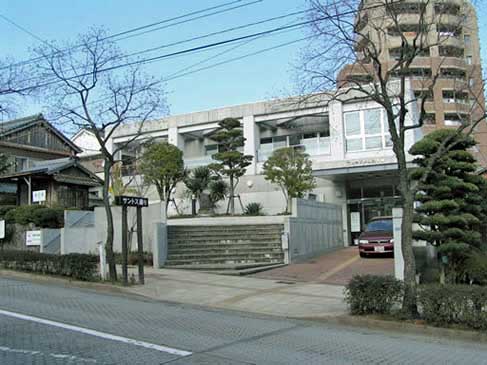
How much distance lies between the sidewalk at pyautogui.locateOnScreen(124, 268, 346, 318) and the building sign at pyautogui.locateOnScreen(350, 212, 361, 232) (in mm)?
13412

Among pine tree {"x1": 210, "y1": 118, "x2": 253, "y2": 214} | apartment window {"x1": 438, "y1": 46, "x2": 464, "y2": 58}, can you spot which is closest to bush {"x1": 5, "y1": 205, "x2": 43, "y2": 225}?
pine tree {"x1": 210, "y1": 118, "x2": 253, "y2": 214}

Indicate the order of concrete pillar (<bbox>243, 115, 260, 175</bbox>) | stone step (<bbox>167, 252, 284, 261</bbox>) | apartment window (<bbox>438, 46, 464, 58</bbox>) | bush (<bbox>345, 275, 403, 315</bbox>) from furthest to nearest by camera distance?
1. concrete pillar (<bbox>243, 115, 260, 175</bbox>)
2. stone step (<bbox>167, 252, 284, 261</bbox>)
3. apartment window (<bbox>438, 46, 464, 58</bbox>)
4. bush (<bbox>345, 275, 403, 315</bbox>)

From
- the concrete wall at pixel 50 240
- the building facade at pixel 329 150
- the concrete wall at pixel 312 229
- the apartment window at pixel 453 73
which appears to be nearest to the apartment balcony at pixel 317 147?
the building facade at pixel 329 150

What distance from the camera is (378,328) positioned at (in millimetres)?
8695

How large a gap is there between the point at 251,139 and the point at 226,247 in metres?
12.3

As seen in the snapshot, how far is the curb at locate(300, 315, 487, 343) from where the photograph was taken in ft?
25.8

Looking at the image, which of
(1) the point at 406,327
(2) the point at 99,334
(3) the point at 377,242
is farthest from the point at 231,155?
(2) the point at 99,334

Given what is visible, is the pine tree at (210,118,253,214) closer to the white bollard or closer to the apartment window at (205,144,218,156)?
the apartment window at (205,144,218,156)

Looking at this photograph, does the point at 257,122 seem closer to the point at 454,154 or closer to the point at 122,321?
the point at 454,154

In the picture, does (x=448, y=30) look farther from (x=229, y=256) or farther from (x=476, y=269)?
(x=229, y=256)

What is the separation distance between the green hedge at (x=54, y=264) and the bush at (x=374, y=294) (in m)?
7.90

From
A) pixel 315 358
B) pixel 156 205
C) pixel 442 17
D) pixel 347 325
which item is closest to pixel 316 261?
pixel 156 205

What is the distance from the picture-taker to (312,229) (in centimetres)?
2148

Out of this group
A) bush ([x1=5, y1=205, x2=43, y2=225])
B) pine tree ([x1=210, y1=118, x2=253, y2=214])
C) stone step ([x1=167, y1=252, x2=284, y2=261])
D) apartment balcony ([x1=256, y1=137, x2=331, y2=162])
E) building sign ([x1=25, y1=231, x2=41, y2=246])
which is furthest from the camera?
apartment balcony ([x1=256, y1=137, x2=331, y2=162])
